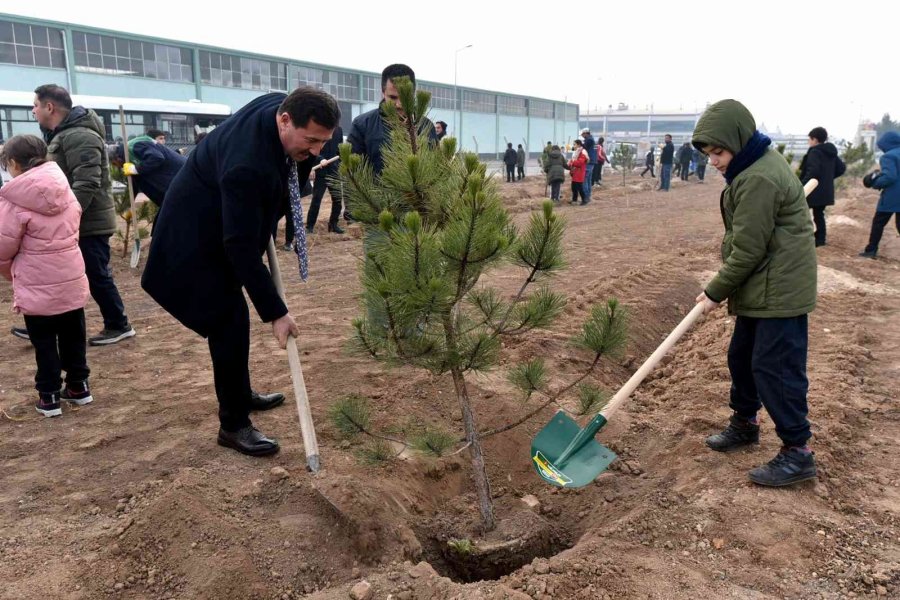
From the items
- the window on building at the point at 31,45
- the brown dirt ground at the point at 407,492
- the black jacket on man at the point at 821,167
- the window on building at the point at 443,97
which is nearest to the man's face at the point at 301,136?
the brown dirt ground at the point at 407,492

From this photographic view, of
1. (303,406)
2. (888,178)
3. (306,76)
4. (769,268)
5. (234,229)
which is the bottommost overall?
(303,406)

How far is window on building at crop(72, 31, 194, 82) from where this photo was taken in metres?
27.3

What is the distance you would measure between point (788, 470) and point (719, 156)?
1421mm

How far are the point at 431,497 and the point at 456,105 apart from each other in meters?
43.9

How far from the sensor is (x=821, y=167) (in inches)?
322

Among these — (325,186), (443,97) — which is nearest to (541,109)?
(443,97)

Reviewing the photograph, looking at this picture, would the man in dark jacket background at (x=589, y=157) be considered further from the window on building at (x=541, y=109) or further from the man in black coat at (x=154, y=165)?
the window on building at (x=541, y=109)

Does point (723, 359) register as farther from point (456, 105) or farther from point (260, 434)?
point (456, 105)

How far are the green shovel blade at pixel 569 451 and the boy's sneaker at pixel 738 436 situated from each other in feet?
2.42

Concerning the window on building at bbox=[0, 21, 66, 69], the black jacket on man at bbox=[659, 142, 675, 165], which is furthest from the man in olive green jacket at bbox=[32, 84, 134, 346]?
the window on building at bbox=[0, 21, 66, 69]

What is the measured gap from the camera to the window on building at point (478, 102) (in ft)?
153

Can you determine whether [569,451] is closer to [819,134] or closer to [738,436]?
[738,436]

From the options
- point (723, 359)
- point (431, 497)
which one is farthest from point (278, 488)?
point (723, 359)

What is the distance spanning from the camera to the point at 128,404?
3.98 metres
